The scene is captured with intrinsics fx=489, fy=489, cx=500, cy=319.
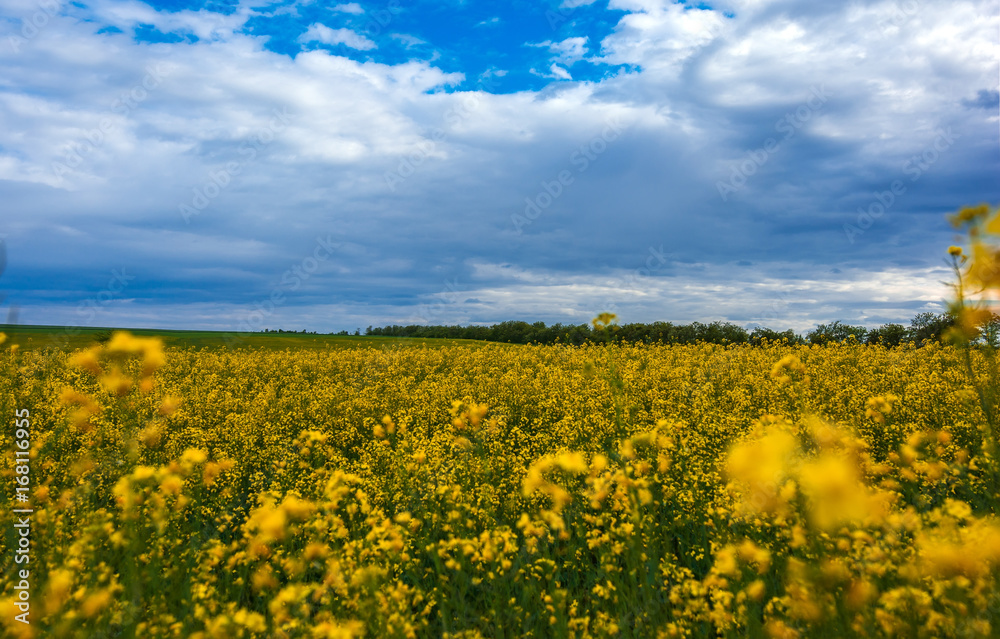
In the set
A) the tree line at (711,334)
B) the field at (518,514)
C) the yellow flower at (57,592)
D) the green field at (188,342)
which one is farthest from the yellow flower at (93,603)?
the green field at (188,342)

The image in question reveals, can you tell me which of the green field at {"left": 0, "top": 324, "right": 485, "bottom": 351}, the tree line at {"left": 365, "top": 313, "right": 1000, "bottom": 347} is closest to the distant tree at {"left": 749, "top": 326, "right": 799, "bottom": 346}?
the tree line at {"left": 365, "top": 313, "right": 1000, "bottom": 347}

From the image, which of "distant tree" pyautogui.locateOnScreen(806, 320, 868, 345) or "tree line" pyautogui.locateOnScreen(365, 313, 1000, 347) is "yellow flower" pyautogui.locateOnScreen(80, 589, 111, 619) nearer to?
"tree line" pyautogui.locateOnScreen(365, 313, 1000, 347)

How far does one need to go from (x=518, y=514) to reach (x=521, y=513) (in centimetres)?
4

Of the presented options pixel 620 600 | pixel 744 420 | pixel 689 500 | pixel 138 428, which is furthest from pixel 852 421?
pixel 138 428

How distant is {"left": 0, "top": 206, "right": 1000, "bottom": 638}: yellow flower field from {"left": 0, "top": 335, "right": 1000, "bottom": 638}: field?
0.10ft

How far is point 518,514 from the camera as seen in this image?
197 inches

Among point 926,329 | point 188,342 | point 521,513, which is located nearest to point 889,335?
point 926,329

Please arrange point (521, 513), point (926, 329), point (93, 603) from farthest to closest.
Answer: point (926, 329), point (521, 513), point (93, 603)

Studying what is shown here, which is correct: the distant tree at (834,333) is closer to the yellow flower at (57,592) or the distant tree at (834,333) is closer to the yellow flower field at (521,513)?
the yellow flower field at (521,513)

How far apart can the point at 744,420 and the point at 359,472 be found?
5.27m

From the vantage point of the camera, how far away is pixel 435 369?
15742 millimetres

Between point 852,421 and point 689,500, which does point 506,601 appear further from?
point 852,421

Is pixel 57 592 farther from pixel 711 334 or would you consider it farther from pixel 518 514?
pixel 711 334

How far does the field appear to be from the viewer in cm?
264
